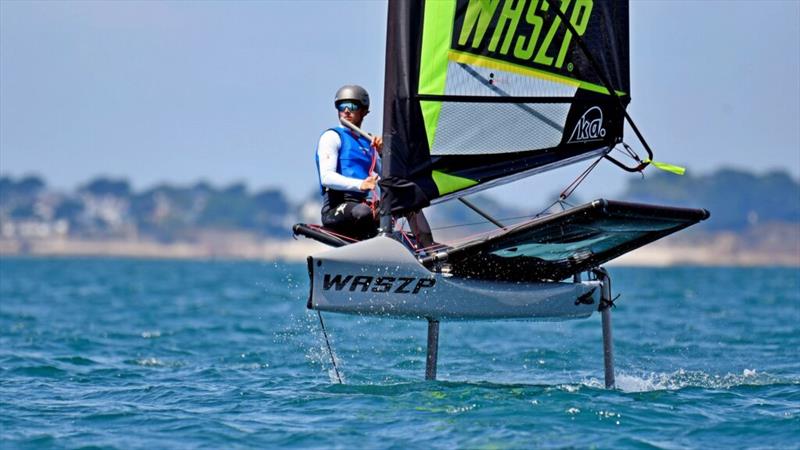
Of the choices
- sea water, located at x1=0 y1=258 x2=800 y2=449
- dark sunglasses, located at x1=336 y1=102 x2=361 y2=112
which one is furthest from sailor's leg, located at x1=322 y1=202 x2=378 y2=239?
sea water, located at x1=0 y1=258 x2=800 y2=449

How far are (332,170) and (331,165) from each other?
0.04m

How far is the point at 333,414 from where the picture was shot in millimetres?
8234

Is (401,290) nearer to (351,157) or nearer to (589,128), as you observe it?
(351,157)

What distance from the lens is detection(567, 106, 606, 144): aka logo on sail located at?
9.05 meters

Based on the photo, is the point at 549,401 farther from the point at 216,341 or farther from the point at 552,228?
the point at 216,341

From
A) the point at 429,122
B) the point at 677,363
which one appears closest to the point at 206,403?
the point at 429,122

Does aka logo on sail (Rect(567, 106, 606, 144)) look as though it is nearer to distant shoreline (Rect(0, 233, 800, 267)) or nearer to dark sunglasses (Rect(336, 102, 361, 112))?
dark sunglasses (Rect(336, 102, 361, 112))

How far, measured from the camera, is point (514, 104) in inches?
345

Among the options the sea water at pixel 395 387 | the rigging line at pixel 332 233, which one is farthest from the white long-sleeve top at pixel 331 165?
the sea water at pixel 395 387

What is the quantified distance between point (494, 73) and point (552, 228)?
45.7 inches

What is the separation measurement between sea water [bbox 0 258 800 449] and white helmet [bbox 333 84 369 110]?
6.71ft

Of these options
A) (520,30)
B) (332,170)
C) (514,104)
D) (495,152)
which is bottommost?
(332,170)

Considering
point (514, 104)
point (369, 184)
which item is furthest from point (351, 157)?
point (514, 104)

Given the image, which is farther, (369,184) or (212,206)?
(212,206)
